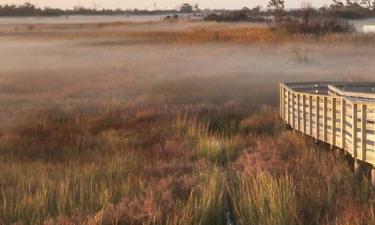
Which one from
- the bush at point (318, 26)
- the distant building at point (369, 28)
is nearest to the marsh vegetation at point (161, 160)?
the bush at point (318, 26)

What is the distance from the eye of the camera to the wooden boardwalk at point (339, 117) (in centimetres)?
1462

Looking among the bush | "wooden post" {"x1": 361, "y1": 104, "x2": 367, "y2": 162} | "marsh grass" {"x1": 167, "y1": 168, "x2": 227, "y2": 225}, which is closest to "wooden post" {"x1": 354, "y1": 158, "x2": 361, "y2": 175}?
"wooden post" {"x1": 361, "y1": 104, "x2": 367, "y2": 162}

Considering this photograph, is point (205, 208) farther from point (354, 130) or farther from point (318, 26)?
point (318, 26)

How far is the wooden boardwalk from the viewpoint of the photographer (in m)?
14.6

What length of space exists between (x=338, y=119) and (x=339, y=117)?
45 centimetres

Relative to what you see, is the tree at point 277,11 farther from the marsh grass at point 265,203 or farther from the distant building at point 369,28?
the marsh grass at point 265,203

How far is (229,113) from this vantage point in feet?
87.9

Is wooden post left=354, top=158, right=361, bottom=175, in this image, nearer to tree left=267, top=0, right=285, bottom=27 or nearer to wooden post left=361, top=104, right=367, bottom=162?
wooden post left=361, top=104, right=367, bottom=162

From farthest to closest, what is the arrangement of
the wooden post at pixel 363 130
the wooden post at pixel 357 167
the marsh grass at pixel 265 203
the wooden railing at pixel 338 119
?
1. the wooden post at pixel 357 167
2. the wooden railing at pixel 338 119
3. the wooden post at pixel 363 130
4. the marsh grass at pixel 265 203

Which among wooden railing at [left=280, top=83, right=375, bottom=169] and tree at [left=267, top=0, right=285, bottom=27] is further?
tree at [left=267, top=0, right=285, bottom=27]

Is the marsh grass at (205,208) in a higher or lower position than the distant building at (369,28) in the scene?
lower

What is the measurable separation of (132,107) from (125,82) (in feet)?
50.1

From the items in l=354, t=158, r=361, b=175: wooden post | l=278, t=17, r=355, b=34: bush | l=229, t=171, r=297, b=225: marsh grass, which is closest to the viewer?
l=229, t=171, r=297, b=225: marsh grass

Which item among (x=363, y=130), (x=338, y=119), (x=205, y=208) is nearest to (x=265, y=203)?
(x=205, y=208)
